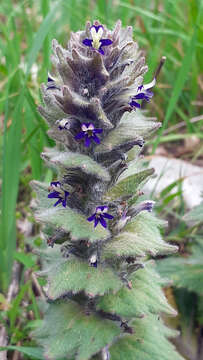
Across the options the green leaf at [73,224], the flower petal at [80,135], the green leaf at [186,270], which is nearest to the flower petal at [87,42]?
the flower petal at [80,135]

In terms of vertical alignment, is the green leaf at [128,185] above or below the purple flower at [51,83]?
below

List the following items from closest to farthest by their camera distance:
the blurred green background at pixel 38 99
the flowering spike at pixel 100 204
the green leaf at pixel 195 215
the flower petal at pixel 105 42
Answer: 1. the flower petal at pixel 105 42
2. the flowering spike at pixel 100 204
3. the green leaf at pixel 195 215
4. the blurred green background at pixel 38 99

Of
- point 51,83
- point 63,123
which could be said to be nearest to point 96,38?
point 51,83

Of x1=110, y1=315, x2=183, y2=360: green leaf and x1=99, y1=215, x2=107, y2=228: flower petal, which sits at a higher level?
x1=99, y1=215, x2=107, y2=228: flower petal

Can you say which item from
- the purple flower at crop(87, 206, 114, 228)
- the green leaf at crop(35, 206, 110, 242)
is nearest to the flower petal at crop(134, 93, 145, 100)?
the purple flower at crop(87, 206, 114, 228)

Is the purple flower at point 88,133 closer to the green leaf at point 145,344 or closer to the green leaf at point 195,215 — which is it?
the green leaf at point 195,215

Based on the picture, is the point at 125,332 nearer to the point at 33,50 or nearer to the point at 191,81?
the point at 33,50

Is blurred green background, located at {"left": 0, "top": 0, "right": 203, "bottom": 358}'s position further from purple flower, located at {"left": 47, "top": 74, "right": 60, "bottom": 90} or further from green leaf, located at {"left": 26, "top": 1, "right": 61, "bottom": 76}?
purple flower, located at {"left": 47, "top": 74, "right": 60, "bottom": 90}
